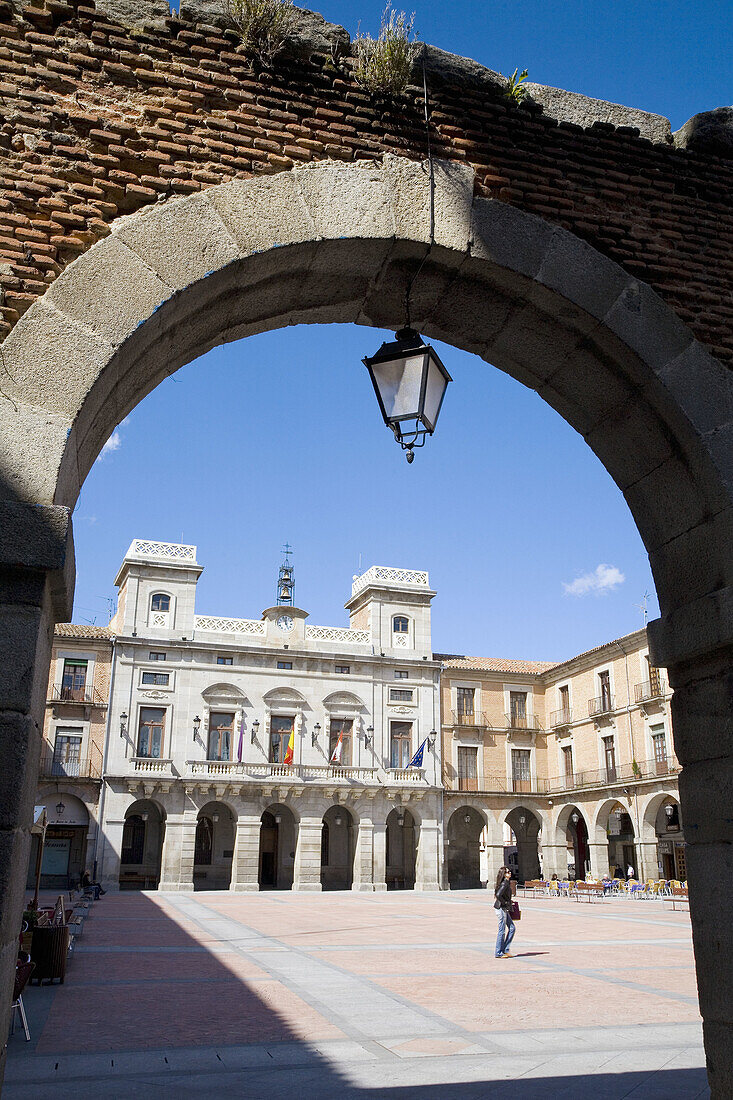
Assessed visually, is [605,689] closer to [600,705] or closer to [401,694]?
[600,705]

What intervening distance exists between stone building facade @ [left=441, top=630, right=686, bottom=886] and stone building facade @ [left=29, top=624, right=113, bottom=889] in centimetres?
1464

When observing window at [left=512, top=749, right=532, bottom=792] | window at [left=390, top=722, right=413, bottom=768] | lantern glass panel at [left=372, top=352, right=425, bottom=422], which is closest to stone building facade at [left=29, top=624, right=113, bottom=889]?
window at [left=390, top=722, right=413, bottom=768]

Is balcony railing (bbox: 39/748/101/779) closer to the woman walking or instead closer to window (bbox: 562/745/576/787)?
window (bbox: 562/745/576/787)

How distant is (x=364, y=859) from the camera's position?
116ft

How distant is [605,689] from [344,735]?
11146mm

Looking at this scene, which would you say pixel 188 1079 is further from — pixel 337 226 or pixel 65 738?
pixel 65 738

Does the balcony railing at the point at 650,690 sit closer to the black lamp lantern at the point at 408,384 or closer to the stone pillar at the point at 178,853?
the stone pillar at the point at 178,853

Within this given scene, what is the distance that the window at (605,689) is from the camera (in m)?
36.5

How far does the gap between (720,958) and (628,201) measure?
3.61 meters

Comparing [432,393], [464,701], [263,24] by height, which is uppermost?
[464,701]

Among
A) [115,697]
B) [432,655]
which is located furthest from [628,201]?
[432,655]

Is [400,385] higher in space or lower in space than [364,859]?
higher

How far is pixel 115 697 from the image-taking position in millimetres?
34000

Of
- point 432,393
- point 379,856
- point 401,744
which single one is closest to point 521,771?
point 401,744
